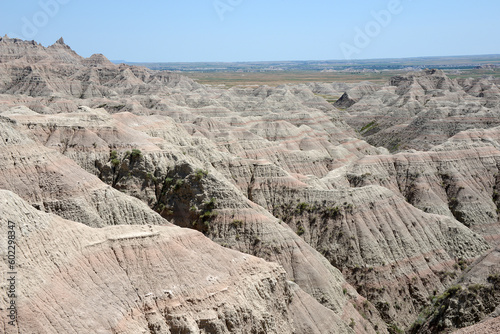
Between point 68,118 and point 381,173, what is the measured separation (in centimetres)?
4382

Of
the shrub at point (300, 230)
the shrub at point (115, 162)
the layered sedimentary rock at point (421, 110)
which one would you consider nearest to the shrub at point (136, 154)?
the shrub at point (115, 162)

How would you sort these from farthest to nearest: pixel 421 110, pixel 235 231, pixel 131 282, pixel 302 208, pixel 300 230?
pixel 421 110 < pixel 302 208 < pixel 300 230 < pixel 235 231 < pixel 131 282

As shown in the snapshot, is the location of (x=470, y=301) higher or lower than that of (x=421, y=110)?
lower

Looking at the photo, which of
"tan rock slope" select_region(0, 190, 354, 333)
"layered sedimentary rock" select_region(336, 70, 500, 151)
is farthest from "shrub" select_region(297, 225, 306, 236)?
"layered sedimentary rock" select_region(336, 70, 500, 151)

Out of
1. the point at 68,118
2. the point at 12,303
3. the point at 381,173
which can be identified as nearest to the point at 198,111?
the point at 381,173

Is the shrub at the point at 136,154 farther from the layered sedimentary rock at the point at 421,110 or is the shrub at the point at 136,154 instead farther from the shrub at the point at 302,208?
the layered sedimentary rock at the point at 421,110

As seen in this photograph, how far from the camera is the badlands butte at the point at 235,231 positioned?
22.7 m

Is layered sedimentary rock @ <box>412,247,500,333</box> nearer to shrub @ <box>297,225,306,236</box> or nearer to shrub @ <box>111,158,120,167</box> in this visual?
shrub @ <box>297,225,306,236</box>

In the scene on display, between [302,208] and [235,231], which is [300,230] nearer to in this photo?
[302,208]

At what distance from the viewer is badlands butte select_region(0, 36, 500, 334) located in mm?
22656

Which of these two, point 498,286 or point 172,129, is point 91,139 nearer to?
point 172,129

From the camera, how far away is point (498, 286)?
32.6 metres

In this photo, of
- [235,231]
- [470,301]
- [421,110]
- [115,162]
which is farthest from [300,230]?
[421,110]

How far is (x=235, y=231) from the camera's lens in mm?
41875
